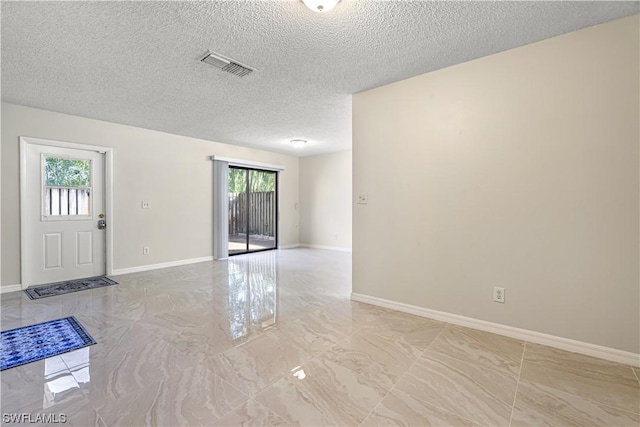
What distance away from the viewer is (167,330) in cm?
266

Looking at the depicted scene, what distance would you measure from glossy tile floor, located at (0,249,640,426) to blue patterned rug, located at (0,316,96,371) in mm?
105

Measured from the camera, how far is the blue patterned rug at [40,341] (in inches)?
85.4

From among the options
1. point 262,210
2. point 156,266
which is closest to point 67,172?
point 156,266

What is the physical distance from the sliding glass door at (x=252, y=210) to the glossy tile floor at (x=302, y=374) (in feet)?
12.4

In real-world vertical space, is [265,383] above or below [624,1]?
below

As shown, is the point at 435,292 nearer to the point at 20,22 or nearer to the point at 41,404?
the point at 41,404

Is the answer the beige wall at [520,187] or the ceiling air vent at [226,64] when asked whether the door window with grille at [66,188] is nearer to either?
the ceiling air vent at [226,64]

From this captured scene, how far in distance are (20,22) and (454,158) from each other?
3588 mm

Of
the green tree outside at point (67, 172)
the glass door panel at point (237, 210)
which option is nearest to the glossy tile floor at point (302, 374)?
the green tree outside at point (67, 172)

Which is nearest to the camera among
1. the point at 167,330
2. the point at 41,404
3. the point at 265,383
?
the point at 41,404

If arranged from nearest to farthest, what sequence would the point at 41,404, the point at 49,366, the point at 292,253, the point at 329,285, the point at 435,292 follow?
the point at 41,404
the point at 49,366
the point at 435,292
the point at 329,285
the point at 292,253

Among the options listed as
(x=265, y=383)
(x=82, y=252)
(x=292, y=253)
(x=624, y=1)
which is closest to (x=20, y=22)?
(x=265, y=383)

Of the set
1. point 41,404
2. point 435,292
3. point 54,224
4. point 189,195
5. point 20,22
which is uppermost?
point 20,22

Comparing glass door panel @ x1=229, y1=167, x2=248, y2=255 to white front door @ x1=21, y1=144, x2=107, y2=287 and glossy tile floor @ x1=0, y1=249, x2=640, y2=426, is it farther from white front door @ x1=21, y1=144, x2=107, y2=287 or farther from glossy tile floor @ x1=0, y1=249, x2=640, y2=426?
glossy tile floor @ x1=0, y1=249, x2=640, y2=426
